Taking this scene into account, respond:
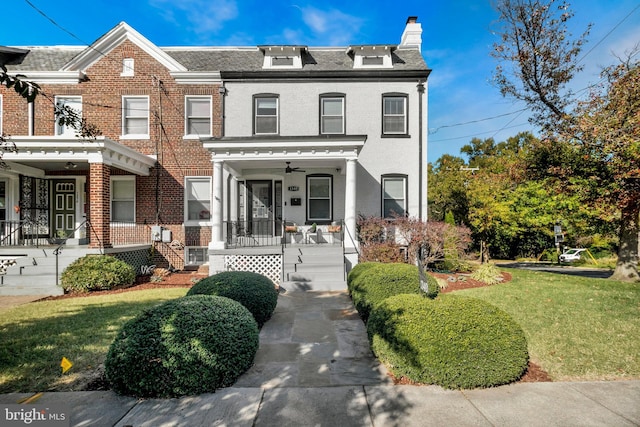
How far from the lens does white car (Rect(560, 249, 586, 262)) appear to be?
24678 mm

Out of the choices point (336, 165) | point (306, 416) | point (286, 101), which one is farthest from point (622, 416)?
point (286, 101)

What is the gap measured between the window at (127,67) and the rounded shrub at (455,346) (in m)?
13.9

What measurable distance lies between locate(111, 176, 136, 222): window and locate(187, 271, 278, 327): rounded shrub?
8481mm

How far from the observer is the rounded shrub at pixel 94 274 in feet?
28.0

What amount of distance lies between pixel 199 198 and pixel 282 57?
22.5ft

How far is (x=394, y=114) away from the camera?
485 inches

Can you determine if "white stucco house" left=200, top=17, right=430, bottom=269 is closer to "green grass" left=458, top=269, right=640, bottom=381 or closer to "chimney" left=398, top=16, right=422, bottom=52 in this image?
"chimney" left=398, top=16, right=422, bottom=52

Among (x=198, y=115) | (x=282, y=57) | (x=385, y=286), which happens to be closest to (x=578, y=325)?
(x=385, y=286)

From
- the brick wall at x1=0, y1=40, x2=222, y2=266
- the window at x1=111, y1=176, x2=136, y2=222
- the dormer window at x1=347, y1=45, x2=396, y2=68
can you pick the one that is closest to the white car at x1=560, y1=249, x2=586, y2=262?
the dormer window at x1=347, y1=45, x2=396, y2=68

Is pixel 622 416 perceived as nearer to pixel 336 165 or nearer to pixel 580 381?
pixel 580 381

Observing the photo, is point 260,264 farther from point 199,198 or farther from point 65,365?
Answer: point 65,365

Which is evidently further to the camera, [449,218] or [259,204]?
[449,218]

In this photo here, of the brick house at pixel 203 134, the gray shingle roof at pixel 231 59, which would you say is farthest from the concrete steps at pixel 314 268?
→ the gray shingle roof at pixel 231 59

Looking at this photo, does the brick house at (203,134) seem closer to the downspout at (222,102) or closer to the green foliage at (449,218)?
the downspout at (222,102)
